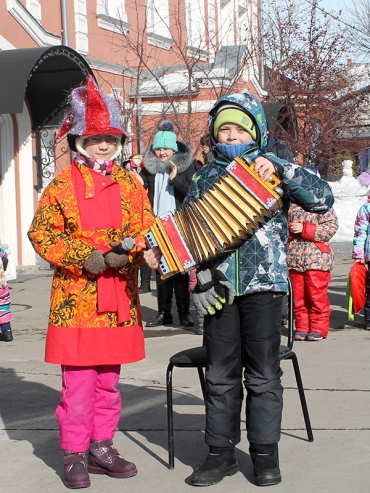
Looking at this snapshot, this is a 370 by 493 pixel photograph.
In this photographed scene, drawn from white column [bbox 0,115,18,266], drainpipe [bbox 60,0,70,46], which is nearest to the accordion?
white column [bbox 0,115,18,266]

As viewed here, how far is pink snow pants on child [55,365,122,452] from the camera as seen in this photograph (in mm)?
4332

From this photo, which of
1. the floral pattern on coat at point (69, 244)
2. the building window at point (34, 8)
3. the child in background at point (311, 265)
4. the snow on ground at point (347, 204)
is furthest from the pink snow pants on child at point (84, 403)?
the snow on ground at point (347, 204)

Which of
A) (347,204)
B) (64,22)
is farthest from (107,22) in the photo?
(347,204)

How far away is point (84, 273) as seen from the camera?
433cm

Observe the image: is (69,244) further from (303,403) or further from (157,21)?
(157,21)

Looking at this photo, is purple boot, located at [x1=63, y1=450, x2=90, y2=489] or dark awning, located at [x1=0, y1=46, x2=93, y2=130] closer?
purple boot, located at [x1=63, y1=450, x2=90, y2=489]

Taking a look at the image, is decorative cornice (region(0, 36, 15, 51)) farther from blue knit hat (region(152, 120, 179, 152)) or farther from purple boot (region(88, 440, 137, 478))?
purple boot (region(88, 440, 137, 478))

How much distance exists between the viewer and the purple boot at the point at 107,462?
444 centimetres

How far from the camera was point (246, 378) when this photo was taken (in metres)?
4.29

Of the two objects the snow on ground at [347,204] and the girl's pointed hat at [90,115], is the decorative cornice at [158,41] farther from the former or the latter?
the girl's pointed hat at [90,115]

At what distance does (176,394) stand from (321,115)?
54.9ft

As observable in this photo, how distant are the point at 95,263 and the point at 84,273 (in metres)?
0.18

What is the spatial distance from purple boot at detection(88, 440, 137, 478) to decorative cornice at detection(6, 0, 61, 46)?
1190 centimetres

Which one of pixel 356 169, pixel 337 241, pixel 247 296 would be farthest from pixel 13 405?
pixel 356 169
